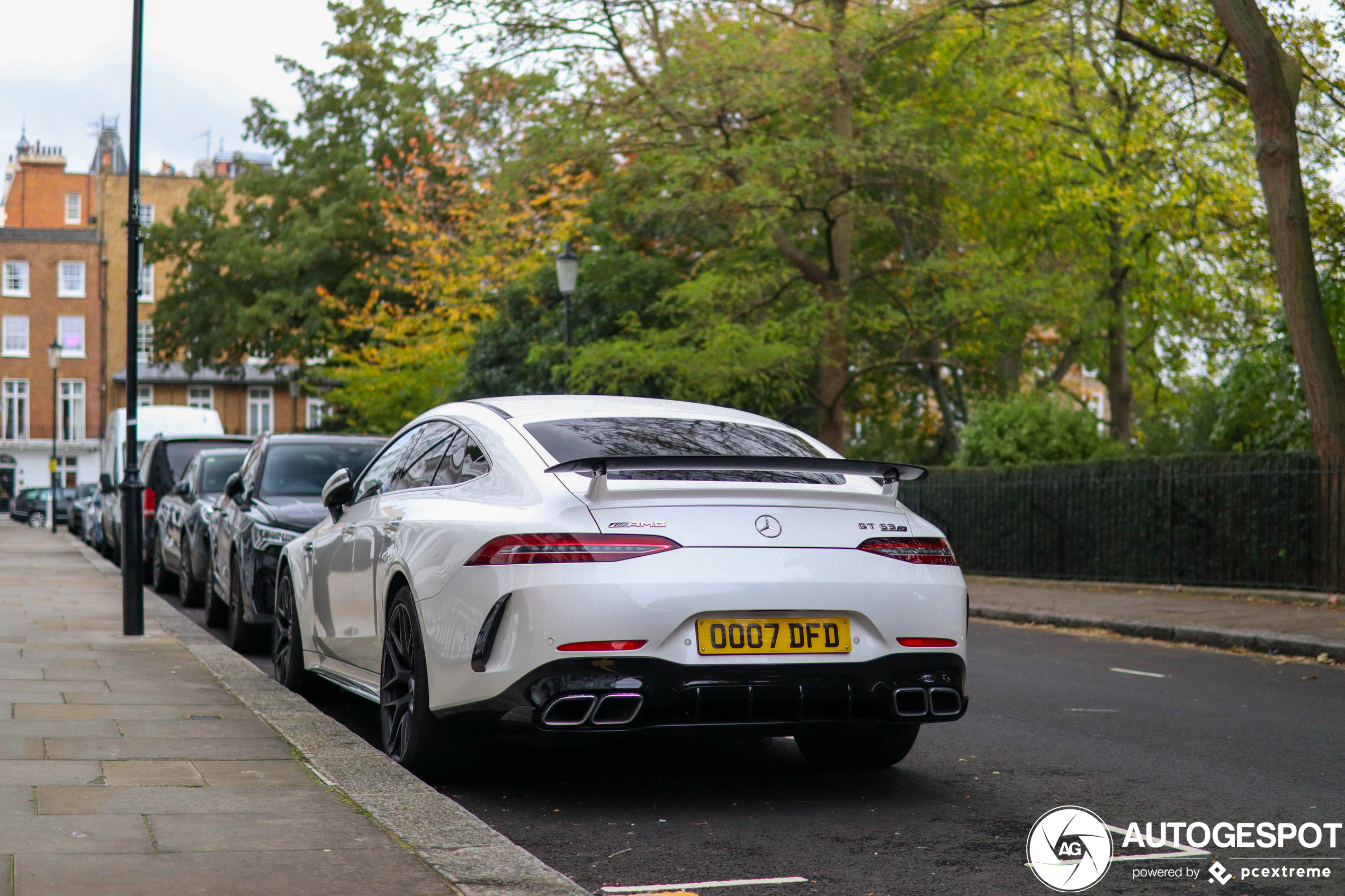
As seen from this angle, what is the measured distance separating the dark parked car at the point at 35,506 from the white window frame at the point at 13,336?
19837 millimetres

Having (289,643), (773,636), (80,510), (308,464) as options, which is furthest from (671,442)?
(80,510)

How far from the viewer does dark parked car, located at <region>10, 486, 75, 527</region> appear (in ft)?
190

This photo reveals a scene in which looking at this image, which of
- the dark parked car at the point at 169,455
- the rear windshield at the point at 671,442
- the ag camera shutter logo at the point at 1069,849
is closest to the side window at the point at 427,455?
the rear windshield at the point at 671,442

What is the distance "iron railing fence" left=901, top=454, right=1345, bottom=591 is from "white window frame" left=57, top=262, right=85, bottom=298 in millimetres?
66040

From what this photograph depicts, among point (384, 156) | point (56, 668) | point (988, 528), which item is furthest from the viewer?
point (384, 156)

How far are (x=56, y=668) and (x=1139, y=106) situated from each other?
2464 cm

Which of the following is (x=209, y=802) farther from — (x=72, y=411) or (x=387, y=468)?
(x=72, y=411)

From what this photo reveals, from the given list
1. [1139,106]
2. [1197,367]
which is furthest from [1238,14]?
[1197,367]

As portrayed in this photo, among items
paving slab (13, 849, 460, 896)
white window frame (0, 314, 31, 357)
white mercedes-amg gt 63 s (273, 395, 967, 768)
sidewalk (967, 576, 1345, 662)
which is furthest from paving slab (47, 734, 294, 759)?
white window frame (0, 314, 31, 357)

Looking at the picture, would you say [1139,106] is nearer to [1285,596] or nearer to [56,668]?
[1285,596]

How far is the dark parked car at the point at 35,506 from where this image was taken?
2279 inches

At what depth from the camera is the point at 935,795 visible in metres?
5.77

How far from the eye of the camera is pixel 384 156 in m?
42.1

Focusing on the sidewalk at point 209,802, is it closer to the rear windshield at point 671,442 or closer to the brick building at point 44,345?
the rear windshield at point 671,442
